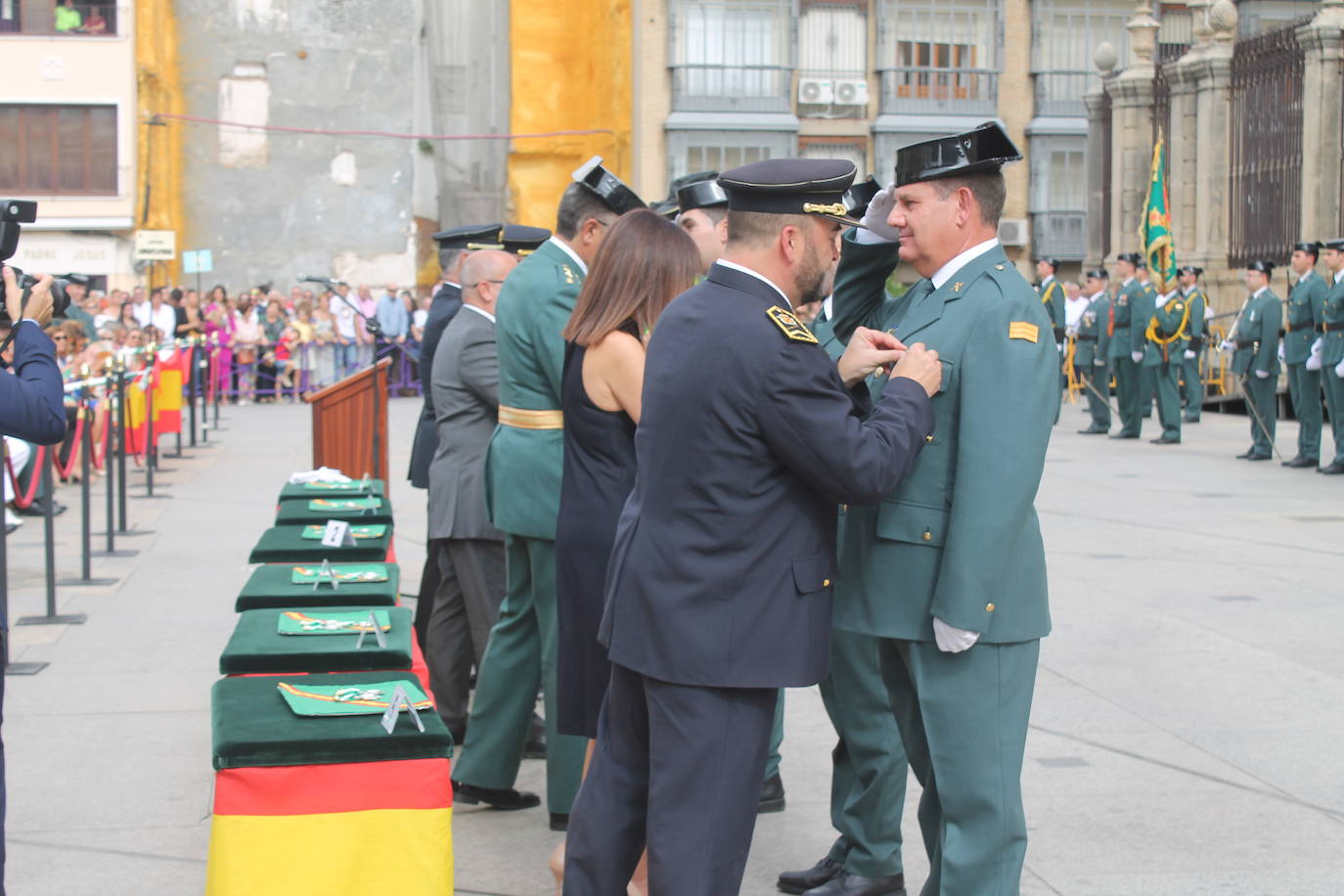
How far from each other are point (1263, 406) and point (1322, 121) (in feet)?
18.3

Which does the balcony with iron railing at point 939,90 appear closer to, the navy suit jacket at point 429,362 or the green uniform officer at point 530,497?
the navy suit jacket at point 429,362

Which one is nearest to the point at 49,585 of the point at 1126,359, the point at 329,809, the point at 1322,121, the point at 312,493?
the point at 312,493

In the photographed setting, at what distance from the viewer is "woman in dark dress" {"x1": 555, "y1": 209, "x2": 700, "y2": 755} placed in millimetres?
4582

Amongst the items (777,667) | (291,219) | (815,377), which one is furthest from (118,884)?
(291,219)

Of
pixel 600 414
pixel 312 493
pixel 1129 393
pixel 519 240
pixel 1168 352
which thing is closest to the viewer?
pixel 600 414

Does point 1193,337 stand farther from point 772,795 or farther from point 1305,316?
point 772,795

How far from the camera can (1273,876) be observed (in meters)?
4.83

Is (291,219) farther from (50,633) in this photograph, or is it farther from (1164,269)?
(50,633)

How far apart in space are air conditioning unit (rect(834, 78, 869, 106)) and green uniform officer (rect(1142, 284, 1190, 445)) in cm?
1801

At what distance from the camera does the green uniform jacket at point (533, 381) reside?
5211 millimetres

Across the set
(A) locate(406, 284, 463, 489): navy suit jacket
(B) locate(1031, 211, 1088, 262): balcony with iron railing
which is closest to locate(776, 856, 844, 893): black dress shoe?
(A) locate(406, 284, 463, 489): navy suit jacket

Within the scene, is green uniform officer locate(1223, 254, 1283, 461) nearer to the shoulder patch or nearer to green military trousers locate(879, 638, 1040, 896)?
green military trousers locate(879, 638, 1040, 896)

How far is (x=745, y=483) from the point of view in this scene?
11.9 feet

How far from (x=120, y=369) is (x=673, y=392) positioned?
8804 mm
